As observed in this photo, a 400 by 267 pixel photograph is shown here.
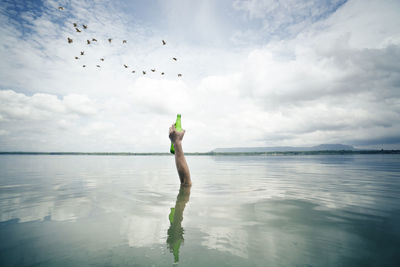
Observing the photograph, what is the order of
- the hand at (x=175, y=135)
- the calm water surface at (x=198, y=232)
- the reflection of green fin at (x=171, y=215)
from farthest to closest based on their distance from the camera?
the hand at (x=175, y=135) → the reflection of green fin at (x=171, y=215) → the calm water surface at (x=198, y=232)

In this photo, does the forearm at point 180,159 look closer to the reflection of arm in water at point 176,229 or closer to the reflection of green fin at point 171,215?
the reflection of arm in water at point 176,229

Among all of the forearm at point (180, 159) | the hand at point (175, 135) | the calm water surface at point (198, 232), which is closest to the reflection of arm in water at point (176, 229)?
the calm water surface at point (198, 232)

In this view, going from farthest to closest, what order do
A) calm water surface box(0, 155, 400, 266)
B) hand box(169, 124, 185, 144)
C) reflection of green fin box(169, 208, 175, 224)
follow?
1. hand box(169, 124, 185, 144)
2. reflection of green fin box(169, 208, 175, 224)
3. calm water surface box(0, 155, 400, 266)

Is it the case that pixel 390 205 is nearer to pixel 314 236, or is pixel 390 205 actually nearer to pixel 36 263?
pixel 314 236

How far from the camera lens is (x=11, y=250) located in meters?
3.16

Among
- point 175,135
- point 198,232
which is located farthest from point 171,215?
point 175,135

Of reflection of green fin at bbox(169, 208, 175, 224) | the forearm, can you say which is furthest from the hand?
reflection of green fin at bbox(169, 208, 175, 224)

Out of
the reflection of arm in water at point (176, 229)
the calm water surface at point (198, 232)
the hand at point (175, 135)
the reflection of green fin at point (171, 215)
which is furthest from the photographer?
the hand at point (175, 135)

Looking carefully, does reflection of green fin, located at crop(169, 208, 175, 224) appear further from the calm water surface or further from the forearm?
the forearm

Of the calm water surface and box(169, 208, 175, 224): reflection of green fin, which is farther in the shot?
box(169, 208, 175, 224): reflection of green fin

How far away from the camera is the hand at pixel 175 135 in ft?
29.3

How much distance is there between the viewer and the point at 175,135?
8953 mm

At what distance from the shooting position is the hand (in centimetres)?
895

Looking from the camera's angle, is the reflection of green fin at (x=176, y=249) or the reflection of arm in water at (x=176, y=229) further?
the reflection of arm in water at (x=176, y=229)
